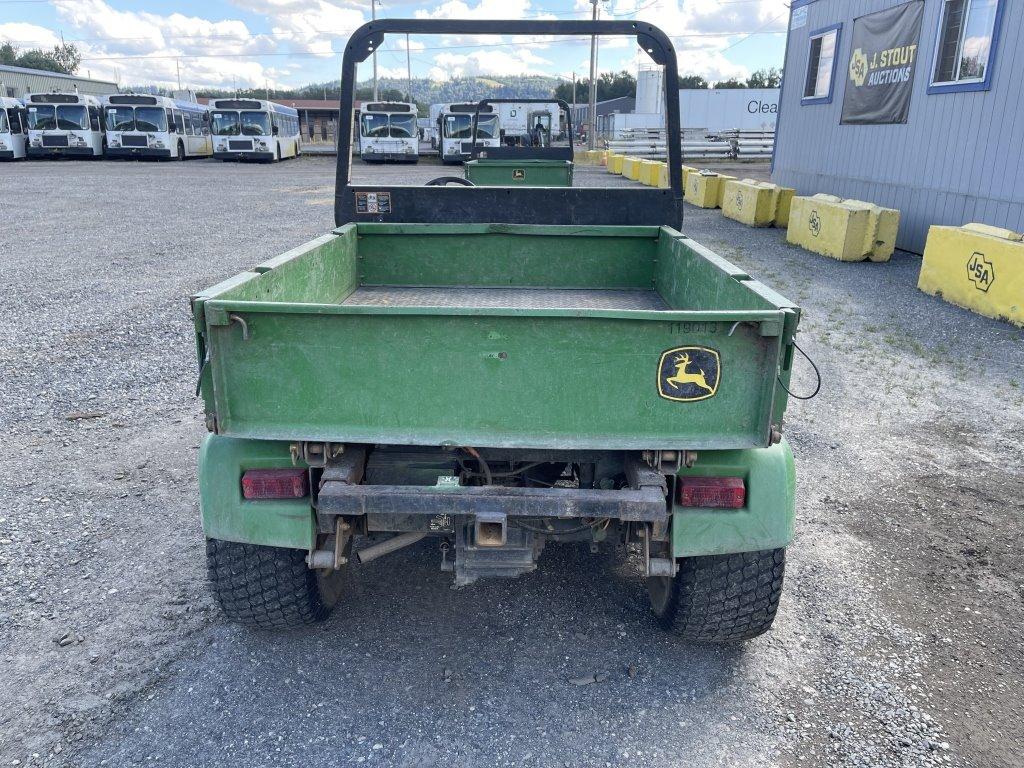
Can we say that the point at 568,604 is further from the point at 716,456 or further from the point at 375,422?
the point at 375,422

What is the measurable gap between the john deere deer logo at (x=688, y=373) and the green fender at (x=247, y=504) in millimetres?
1311

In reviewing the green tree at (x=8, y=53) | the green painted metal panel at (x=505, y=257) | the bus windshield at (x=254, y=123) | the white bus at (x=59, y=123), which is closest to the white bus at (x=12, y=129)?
the white bus at (x=59, y=123)

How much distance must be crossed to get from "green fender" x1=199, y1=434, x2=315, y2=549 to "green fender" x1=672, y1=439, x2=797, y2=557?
52.6 inches

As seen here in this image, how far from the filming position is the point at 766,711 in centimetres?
284

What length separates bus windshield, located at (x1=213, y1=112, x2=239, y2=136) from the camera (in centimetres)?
3325

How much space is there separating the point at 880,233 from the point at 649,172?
12.8 metres

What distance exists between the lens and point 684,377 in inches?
101

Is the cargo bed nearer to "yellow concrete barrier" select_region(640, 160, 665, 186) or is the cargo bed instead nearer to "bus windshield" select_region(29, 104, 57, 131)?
"yellow concrete barrier" select_region(640, 160, 665, 186)

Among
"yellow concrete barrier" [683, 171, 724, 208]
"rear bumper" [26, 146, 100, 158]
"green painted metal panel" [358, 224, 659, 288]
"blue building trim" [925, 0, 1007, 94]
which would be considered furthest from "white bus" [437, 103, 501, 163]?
"green painted metal panel" [358, 224, 659, 288]

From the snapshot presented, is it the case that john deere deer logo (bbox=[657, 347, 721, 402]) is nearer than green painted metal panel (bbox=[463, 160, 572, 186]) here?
Yes

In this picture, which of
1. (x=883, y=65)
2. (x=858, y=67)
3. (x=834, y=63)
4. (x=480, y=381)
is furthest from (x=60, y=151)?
A: (x=480, y=381)

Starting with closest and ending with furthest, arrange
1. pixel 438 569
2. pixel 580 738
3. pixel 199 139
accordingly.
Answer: pixel 580 738 < pixel 438 569 < pixel 199 139

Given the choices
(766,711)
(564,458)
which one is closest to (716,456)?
(564,458)

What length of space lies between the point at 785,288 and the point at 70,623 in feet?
29.3
